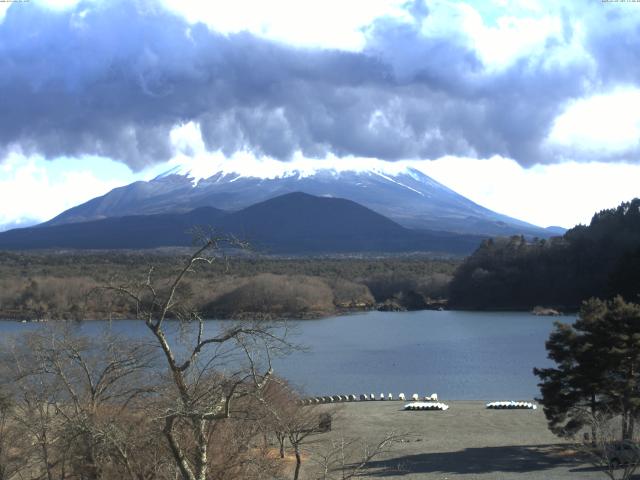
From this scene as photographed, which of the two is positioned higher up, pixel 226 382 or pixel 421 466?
pixel 226 382

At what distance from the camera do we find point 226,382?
9758mm

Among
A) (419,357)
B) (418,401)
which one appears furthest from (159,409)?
(419,357)

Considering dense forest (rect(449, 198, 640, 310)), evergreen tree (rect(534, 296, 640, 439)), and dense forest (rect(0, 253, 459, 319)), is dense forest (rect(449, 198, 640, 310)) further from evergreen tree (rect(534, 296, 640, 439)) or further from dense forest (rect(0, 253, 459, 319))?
evergreen tree (rect(534, 296, 640, 439))

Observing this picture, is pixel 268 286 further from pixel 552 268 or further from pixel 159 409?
pixel 159 409

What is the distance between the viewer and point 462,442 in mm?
28938

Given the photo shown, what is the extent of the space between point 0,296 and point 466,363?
54972 mm

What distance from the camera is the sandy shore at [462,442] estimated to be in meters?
23.7

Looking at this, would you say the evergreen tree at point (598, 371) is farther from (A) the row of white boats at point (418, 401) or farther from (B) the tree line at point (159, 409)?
(A) the row of white boats at point (418, 401)

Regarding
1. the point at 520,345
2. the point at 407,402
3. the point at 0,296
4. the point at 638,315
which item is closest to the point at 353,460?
the point at 638,315

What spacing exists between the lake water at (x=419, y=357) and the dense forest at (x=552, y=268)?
575 inches

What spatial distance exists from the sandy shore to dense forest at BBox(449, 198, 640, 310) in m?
61.1

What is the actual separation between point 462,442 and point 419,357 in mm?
27183

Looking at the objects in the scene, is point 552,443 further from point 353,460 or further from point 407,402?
point 407,402

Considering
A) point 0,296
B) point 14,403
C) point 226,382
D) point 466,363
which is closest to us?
point 226,382
